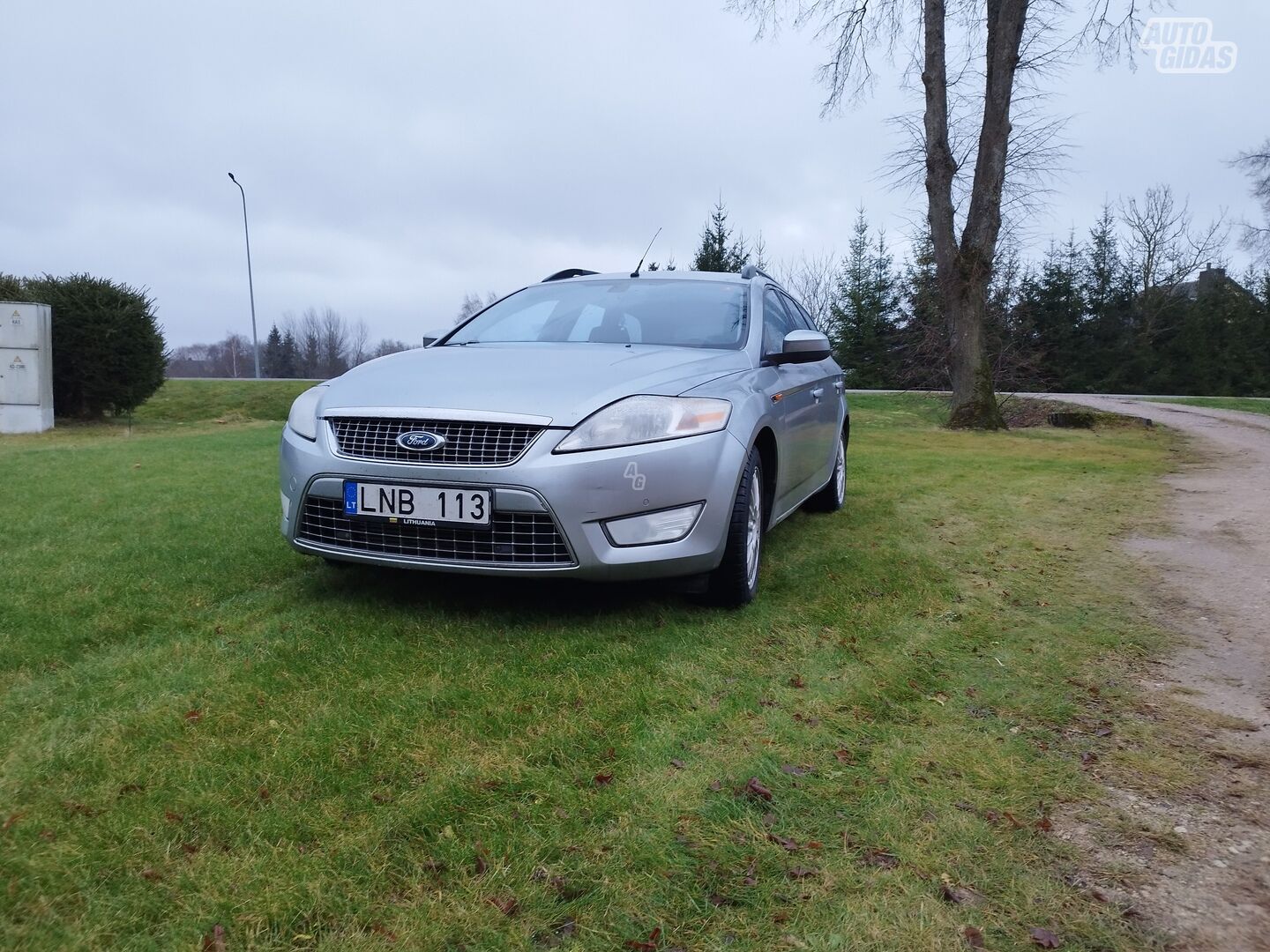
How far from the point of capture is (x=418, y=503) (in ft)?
10.6

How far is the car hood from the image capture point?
3.29 m

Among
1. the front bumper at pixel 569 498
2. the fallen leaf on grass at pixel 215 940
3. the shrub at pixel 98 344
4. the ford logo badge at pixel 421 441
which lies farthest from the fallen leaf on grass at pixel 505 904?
the shrub at pixel 98 344

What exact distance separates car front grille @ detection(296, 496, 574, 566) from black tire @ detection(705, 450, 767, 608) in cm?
68

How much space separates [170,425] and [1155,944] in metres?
16.3

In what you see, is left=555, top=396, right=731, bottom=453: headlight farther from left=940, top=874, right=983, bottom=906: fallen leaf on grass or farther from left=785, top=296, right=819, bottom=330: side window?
left=785, top=296, right=819, bottom=330: side window

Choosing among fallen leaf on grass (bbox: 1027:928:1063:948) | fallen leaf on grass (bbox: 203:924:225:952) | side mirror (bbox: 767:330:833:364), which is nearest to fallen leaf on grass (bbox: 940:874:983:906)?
fallen leaf on grass (bbox: 1027:928:1063:948)

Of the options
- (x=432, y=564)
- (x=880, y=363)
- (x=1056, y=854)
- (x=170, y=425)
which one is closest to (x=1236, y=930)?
(x=1056, y=854)

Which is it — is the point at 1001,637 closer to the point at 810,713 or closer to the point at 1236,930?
the point at 810,713

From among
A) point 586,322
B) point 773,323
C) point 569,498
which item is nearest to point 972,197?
point 773,323

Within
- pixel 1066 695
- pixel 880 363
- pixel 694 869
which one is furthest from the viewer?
pixel 880 363

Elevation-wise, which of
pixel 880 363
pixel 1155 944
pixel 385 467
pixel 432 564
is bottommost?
pixel 1155 944

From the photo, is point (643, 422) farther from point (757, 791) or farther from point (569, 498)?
point (757, 791)

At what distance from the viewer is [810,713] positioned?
272 centimetres

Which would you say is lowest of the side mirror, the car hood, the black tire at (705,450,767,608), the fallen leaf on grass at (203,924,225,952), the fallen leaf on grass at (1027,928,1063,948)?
the fallen leaf on grass at (1027,928,1063,948)
